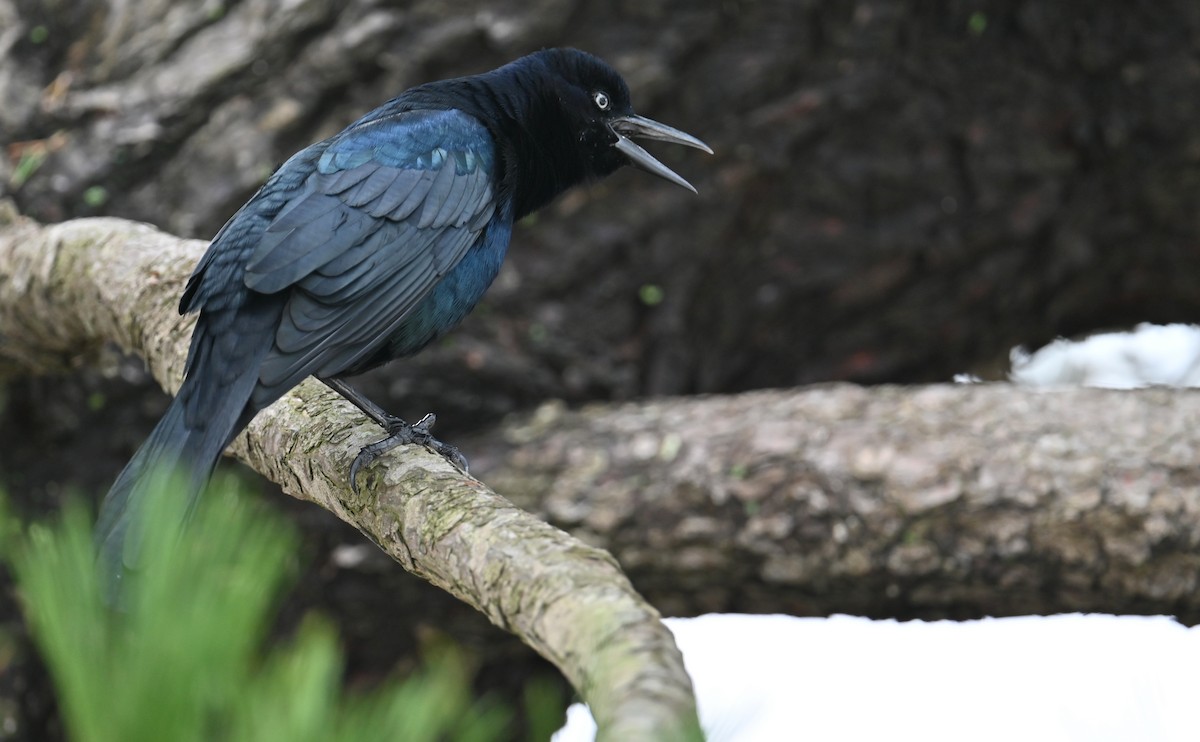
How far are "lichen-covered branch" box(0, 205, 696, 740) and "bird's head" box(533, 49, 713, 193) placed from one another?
41.3 inches

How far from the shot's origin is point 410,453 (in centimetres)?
217

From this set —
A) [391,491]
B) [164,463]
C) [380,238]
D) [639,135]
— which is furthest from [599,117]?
[164,463]

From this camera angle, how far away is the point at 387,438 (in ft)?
7.74

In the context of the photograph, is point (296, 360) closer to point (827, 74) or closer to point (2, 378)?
point (2, 378)

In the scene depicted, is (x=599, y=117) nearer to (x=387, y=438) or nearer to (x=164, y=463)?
(x=387, y=438)

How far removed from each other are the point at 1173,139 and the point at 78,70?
3.72 m

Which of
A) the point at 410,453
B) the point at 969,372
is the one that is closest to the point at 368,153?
the point at 410,453

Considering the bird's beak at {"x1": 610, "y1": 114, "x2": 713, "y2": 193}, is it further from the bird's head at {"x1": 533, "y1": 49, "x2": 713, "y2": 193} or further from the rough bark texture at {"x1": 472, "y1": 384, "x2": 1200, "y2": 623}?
the rough bark texture at {"x1": 472, "y1": 384, "x2": 1200, "y2": 623}

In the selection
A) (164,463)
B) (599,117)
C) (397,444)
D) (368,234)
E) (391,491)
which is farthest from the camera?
(599,117)

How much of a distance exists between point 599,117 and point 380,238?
983 mm

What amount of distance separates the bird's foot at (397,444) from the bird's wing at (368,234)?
181mm

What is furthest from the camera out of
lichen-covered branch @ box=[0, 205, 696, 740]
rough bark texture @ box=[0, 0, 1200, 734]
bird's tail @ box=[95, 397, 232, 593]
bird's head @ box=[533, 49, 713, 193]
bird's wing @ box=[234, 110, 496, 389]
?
rough bark texture @ box=[0, 0, 1200, 734]

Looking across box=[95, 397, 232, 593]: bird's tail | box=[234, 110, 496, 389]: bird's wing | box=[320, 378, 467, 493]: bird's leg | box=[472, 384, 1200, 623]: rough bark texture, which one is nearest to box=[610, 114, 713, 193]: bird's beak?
box=[234, 110, 496, 389]: bird's wing

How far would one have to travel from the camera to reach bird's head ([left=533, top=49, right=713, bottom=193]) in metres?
3.27
